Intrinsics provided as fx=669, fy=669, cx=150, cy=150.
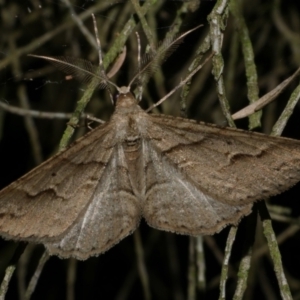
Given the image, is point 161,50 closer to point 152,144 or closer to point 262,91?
point 152,144

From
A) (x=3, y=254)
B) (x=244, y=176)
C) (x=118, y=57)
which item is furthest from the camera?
(x=3, y=254)

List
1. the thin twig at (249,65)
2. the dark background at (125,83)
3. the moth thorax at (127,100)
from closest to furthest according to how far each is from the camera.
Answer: the thin twig at (249,65) → the moth thorax at (127,100) → the dark background at (125,83)

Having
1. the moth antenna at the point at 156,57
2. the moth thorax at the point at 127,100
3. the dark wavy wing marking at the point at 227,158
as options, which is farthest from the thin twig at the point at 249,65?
the moth thorax at the point at 127,100

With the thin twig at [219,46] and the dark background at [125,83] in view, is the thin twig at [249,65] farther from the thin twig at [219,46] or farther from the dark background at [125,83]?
the dark background at [125,83]

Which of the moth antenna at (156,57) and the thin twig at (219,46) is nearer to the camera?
the thin twig at (219,46)

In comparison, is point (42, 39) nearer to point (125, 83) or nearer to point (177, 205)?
point (125, 83)

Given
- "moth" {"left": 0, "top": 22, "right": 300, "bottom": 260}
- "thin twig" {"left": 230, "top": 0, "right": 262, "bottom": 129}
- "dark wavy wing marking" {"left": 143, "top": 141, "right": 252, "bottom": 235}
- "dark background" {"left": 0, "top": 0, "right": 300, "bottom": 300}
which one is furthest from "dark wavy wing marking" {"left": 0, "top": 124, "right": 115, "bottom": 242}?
"dark background" {"left": 0, "top": 0, "right": 300, "bottom": 300}

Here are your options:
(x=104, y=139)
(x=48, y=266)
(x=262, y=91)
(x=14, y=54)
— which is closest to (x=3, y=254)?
(x=48, y=266)

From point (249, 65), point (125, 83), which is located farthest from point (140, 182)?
point (125, 83)
